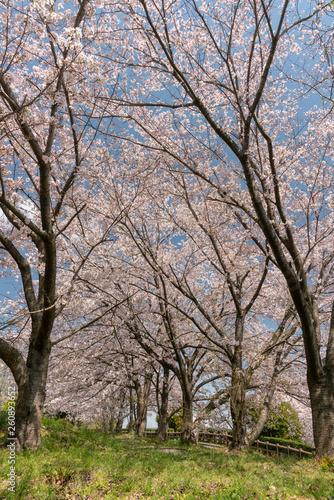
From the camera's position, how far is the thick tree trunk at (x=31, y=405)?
5.23 metres

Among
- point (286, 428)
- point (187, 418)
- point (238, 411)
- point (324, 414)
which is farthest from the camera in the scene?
point (286, 428)

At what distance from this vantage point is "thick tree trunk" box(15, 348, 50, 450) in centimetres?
523

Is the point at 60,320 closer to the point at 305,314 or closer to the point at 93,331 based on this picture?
the point at 93,331

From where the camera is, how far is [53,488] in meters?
4.07

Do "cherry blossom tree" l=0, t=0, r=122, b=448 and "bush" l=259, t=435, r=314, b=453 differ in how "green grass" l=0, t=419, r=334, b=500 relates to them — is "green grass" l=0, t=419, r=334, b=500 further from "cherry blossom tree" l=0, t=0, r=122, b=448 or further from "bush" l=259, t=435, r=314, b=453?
"bush" l=259, t=435, r=314, b=453

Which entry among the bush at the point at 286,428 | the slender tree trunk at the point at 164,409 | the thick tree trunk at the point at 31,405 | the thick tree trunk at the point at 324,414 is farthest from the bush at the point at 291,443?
the thick tree trunk at the point at 31,405

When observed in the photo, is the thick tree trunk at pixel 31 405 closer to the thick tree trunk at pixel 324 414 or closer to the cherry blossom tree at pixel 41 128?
the cherry blossom tree at pixel 41 128

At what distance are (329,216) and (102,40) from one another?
762cm

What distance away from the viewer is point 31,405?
5391mm

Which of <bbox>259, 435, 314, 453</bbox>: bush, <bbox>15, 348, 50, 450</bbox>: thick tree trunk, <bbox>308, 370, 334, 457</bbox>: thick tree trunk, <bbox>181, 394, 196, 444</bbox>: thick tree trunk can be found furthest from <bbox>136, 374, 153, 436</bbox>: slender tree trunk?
<bbox>308, 370, 334, 457</bbox>: thick tree trunk

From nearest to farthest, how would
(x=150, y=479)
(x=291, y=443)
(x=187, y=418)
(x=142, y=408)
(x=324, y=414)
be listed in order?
(x=150, y=479) → (x=324, y=414) → (x=187, y=418) → (x=142, y=408) → (x=291, y=443)

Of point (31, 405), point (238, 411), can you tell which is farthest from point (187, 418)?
point (31, 405)

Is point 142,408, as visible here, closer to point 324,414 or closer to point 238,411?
point 238,411

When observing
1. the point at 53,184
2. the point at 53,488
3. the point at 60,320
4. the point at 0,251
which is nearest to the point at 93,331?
the point at 60,320
